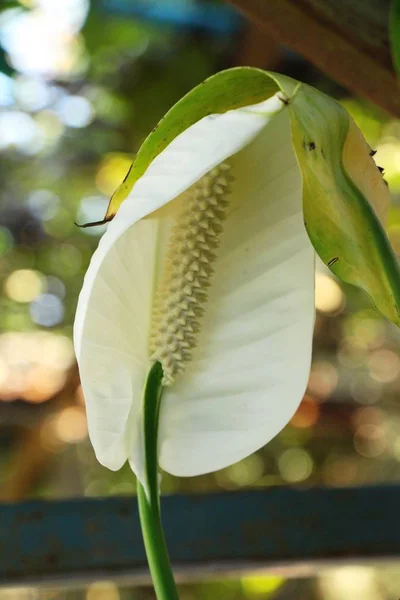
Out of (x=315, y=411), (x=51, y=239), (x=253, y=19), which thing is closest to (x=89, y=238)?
(x=51, y=239)

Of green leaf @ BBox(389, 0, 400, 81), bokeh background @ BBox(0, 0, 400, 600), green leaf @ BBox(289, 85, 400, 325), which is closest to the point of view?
green leaf @ BBox(289, 85, 400, 325)

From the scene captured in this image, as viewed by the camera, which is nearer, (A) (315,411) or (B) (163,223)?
(B) (163,223)

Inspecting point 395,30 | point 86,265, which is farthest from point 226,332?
point 86,265

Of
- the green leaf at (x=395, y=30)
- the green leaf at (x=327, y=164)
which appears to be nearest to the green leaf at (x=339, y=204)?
the green leaf at (x=327, y=164)

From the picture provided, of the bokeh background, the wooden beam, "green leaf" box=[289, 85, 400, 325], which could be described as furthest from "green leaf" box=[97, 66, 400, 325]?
the bokeh background

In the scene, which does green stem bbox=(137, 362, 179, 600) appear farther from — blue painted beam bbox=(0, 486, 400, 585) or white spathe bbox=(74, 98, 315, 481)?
blue painted beam bbox=(0, 486, 400, 585)

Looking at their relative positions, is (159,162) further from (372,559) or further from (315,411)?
(315,411)
